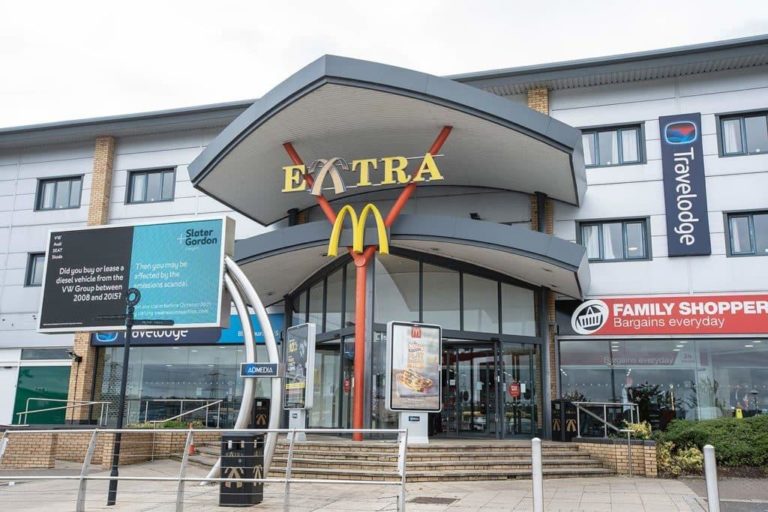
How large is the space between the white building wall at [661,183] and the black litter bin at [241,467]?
11.2 m

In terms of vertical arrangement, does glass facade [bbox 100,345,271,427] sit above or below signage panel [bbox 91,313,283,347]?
below

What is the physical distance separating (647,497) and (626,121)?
11327mm

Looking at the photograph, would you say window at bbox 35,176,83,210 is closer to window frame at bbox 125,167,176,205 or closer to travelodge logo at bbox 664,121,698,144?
window frame at bbox 125,167,176,205

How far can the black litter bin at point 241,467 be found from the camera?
10469 millimetres

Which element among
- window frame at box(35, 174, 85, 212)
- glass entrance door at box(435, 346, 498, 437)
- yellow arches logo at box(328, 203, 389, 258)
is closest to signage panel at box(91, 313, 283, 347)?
window frame at box(35, 174, 85, 212)

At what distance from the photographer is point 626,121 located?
65.1 feet

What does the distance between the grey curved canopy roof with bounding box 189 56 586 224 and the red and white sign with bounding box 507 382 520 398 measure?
16.3 feet

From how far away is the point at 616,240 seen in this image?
19.4 metres

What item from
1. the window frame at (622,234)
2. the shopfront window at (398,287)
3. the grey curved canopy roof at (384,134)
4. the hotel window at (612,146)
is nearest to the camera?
the grey curved canopy roof at (384,134)

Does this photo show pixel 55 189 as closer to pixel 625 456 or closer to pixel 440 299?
pixel 440 299

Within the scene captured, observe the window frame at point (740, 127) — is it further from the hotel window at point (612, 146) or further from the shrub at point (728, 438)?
the shrub at point (728, 438)

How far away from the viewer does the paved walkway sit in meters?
10.5

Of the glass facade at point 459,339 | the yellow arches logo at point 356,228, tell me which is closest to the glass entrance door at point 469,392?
the glass facade at point 459,339

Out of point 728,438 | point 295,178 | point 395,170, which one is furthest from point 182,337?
point 728,438
